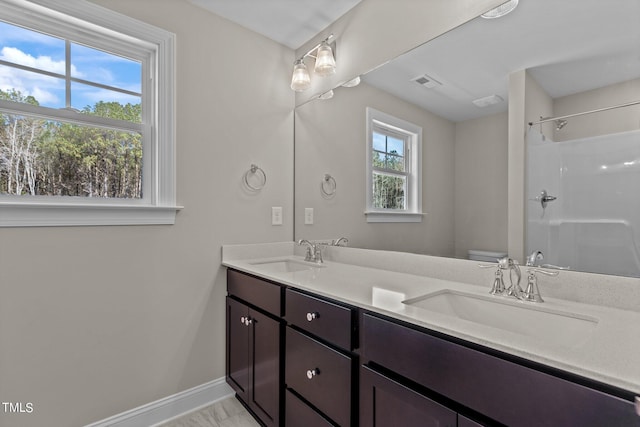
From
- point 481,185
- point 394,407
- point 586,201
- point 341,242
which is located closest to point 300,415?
point 394,407

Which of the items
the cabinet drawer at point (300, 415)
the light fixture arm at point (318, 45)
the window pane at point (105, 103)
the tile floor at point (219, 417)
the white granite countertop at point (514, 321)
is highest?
the light fixture arm at point (318, 45)

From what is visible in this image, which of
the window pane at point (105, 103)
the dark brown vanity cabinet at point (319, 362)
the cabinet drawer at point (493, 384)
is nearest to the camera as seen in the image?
the cabinet drawer at point (493, 384)

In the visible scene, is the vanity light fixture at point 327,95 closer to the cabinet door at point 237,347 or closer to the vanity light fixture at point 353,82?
the vanity light fixture at point 353,82

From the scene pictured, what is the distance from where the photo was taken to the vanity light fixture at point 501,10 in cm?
122

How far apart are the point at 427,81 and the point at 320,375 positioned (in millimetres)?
1433

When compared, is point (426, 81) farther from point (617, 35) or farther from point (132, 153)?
point (132, 153)

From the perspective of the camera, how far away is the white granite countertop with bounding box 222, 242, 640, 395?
0.64 m

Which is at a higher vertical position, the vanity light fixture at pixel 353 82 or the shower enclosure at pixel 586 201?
the vanity light fixture at pixel 353 82

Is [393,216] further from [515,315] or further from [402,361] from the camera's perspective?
[402,361]

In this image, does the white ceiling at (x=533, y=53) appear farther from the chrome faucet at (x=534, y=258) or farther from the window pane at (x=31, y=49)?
the window pane at (x=31, y=49)

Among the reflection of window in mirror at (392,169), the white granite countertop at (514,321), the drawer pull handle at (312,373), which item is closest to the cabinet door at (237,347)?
the white granite countertop at (514,321)

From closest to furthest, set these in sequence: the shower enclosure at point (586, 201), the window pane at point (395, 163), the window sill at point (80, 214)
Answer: the shower enclosure at point (586, 201) < the window sill at point (80, 214) < the window pane at point (395, 163)

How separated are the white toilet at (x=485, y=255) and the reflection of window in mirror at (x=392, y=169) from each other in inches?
12.4

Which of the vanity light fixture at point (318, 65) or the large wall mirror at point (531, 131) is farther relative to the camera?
the vanity light fixture at point (318, 65)
